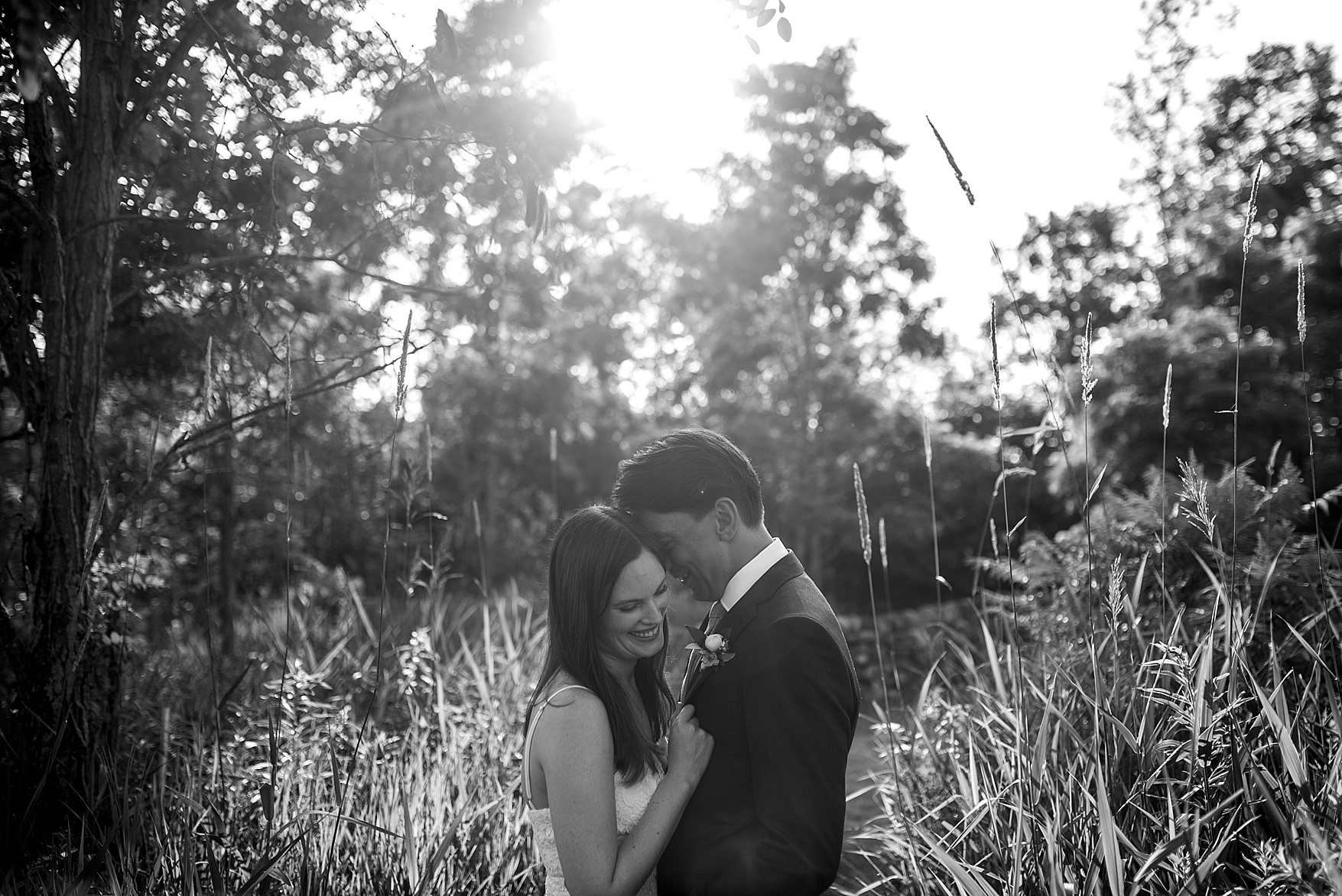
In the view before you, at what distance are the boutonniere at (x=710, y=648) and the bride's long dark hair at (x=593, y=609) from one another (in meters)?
0.25

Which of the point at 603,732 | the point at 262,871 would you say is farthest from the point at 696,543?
the point at 262,871

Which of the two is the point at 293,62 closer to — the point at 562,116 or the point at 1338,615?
the point at 562,116

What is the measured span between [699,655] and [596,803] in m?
0.50

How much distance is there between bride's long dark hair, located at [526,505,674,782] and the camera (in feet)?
8.05

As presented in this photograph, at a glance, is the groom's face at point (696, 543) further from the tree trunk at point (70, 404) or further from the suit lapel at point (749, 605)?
the tree trunk at point (70, 404)

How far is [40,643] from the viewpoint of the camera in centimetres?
321

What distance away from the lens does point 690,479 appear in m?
2.63

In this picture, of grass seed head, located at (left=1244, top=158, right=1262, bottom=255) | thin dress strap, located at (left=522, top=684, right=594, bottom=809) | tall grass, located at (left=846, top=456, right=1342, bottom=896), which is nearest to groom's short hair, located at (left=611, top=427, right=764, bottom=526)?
thin dress strap, located at (left=522, top=684, right=594, bottom=809)

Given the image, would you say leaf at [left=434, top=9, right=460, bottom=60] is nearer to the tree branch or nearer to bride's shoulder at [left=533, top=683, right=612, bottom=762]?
the tree branch

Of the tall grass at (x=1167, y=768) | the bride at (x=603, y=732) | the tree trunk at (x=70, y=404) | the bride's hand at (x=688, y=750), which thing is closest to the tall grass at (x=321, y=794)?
the tree trunk at (x=70, y=404)

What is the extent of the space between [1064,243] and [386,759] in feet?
97.0

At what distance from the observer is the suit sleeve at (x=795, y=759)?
2127 mm

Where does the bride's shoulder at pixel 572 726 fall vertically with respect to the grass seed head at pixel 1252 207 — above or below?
below

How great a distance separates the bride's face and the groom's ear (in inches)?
8.9
